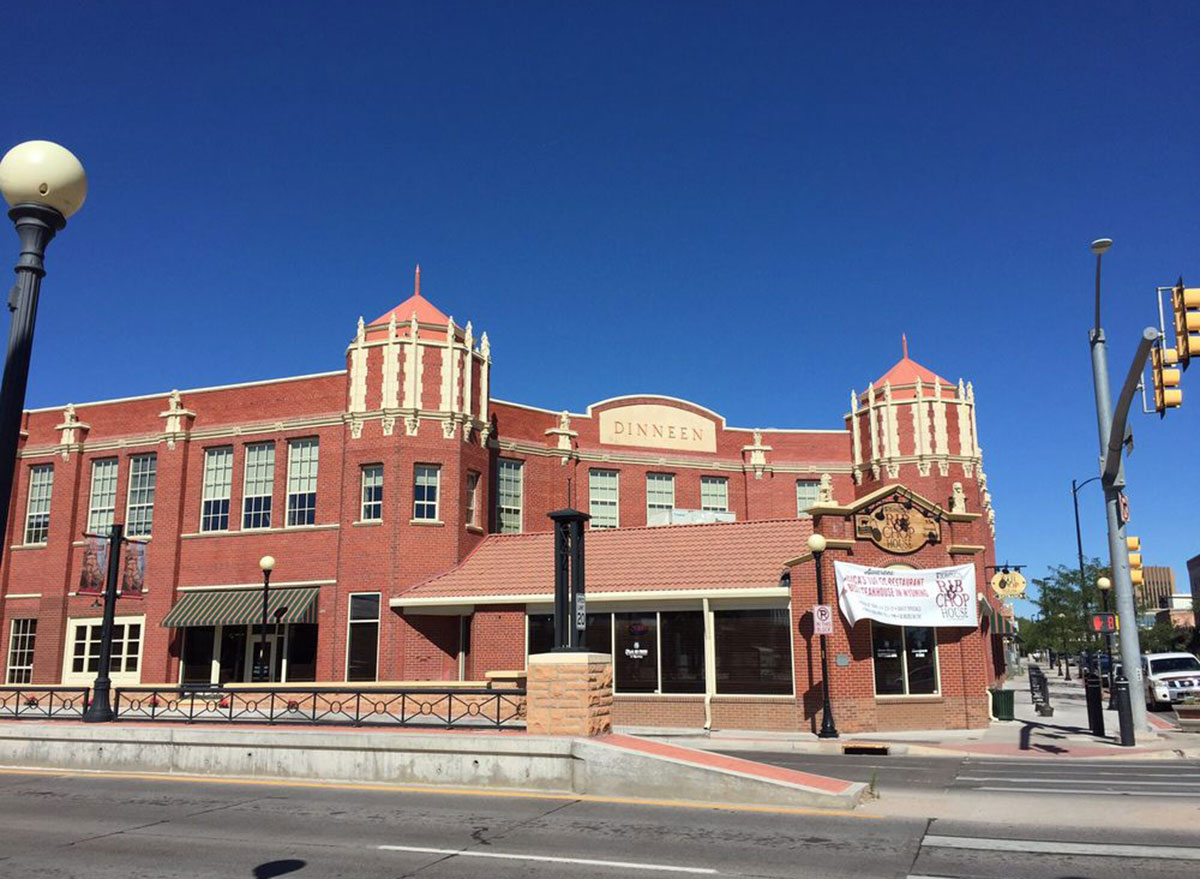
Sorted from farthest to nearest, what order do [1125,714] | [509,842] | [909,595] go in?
[909,595] → [1125,714] → [509,842]

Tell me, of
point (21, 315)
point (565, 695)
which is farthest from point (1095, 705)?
point (21, 315)

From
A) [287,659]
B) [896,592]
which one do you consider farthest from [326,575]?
[896,592]

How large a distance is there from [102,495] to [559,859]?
30811 millimetres

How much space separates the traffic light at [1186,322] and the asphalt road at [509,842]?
600 centimetres

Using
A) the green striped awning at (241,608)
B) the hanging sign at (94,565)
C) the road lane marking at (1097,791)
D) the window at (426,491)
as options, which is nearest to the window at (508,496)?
the window at (426,491)

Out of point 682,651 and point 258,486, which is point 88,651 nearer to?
point 258,486

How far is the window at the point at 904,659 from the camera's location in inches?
949

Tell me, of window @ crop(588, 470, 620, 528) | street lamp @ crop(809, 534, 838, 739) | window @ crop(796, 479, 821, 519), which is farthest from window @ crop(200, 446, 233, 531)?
window @ crop(796, 479, 821, 519)

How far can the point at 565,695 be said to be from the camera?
1363 centimetres

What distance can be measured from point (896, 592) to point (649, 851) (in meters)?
16.0

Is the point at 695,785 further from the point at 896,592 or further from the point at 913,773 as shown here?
the point at 896,592

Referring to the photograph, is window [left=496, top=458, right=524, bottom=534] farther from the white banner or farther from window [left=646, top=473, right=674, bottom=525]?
the white banner

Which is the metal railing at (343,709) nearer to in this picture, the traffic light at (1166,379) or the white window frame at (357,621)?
the white window frame at (357,621)

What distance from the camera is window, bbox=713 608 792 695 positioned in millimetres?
24428
